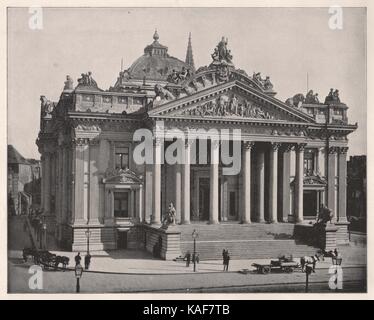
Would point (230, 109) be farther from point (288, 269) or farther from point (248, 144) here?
point (288, 269)

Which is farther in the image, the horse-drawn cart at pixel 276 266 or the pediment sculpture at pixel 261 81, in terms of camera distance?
the pediment sculpture at pixel 261 81

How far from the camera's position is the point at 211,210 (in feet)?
132

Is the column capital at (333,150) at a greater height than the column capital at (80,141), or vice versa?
the column capital at (80,141)

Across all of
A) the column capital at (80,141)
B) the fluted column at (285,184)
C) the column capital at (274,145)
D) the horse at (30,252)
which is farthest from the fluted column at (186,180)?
the horse at (30,252)

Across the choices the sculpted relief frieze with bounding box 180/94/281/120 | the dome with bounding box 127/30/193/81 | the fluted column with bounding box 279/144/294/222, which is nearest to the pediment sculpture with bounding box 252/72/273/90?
the sculpted relief frieze with bounding box 180/94/281/120

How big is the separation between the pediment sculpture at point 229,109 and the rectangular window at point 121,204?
7525 millimetres

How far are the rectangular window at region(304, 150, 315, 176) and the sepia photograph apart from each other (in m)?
0.09

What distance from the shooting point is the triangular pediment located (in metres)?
39.1

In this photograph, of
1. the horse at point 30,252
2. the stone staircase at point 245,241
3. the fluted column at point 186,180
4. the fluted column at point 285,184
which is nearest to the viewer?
the horse at point 30,252

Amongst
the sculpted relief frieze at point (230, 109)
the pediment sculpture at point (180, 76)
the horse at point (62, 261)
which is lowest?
the horse at point (62, 261)

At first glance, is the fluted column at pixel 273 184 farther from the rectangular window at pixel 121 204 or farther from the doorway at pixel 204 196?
the rectangular window at pixel 121 204

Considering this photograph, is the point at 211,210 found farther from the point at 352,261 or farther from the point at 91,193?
the point at 352,261

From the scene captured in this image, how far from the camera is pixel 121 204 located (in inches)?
1609

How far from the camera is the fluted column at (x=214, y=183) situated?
3969 centimetres
